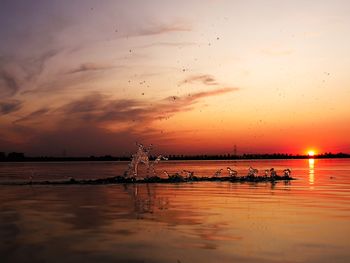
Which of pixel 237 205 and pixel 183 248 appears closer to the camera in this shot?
pixel 183 248

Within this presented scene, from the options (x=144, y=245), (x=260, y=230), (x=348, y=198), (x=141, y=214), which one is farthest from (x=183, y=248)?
(x=348, y=198)

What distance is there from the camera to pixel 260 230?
1792cm

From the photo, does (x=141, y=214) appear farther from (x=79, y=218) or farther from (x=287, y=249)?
(x=287, y=249)

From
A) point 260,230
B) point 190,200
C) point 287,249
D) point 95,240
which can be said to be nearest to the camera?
point 287,249

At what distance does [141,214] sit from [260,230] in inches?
264

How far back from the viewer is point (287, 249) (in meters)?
14.4

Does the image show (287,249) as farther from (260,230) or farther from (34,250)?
(34,250)

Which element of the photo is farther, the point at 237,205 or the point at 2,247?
the point at 237,205

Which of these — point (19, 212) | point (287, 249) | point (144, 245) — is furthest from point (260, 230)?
point (19, 212)

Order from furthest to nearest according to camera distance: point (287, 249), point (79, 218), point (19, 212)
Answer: point (19, 212) < point (79, 218) < point (287, 249)

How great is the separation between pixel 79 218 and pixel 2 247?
6.70 meters

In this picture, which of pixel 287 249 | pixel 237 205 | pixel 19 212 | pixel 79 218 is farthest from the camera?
pixel 237 205

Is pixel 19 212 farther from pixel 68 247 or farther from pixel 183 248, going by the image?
pixel 183 248

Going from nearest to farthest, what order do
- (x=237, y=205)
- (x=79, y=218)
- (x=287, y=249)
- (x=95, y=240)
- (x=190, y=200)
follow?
(x=287, y=249) < (x=95, y=240) < (x=79, y=218) < (x=237, y=205) < (x=190, y=200)
